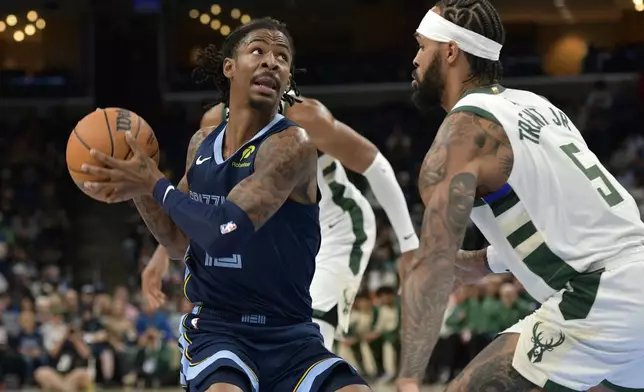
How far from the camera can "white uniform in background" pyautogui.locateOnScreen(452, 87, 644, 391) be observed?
3322 mm

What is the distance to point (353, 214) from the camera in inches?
240

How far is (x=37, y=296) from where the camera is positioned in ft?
46.3

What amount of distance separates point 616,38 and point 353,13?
4913 millimetres

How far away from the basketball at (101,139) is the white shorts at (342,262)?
2078mm

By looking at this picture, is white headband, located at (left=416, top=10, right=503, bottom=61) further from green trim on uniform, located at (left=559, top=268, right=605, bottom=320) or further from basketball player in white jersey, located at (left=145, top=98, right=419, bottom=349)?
basketball player in white jersey, located at (left=145, top=98, right=419, bottom=349)

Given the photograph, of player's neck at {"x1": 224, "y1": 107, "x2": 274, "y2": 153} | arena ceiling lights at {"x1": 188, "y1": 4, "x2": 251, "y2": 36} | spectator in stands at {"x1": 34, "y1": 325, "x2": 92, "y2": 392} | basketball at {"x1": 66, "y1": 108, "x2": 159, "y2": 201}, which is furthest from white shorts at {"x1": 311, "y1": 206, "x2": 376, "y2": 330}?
arena ceiling lights at {"x1": 188, "y1": 4, "x2": 251, "y2": 36}

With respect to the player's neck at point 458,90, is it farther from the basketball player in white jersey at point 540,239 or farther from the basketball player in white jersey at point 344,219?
the basketball player in white jersey at point 344,219

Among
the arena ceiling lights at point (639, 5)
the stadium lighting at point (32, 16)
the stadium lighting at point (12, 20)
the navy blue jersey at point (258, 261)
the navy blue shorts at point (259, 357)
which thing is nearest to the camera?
the navy blue shorts at point (259, 357)

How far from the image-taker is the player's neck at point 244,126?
13.1 feet

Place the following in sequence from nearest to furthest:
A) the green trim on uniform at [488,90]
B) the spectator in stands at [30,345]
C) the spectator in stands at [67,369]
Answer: the green trim on uniform at [488,90], the spectator in stands at [67,369], the spectator in stands at [30,345]

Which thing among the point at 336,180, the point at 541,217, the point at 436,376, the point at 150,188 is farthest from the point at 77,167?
the point at 436,376

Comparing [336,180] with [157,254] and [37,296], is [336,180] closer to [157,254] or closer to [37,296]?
[157,254]

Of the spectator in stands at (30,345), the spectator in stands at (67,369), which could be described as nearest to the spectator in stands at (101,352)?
the spectator in stands at (67,369)

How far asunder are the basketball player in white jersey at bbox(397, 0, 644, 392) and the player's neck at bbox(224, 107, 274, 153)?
0.84 m
